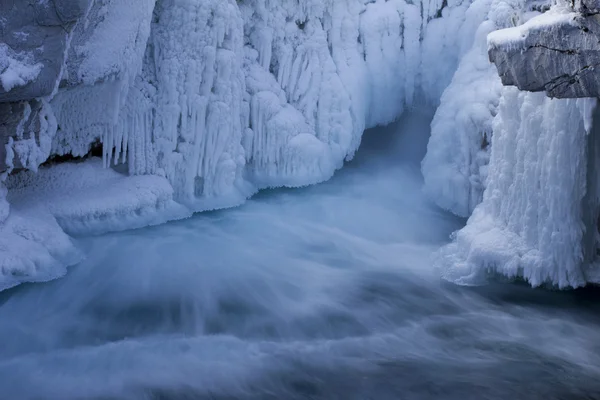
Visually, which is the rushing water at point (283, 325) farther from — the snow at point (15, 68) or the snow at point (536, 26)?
the snow at point (536, 26)

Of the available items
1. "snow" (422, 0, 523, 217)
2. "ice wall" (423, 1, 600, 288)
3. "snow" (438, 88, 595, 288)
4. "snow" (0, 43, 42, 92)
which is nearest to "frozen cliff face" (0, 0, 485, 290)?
"snow" (0, 43, 42, 92)

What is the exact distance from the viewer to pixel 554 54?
4.51 meters

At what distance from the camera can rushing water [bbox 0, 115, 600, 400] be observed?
470cm

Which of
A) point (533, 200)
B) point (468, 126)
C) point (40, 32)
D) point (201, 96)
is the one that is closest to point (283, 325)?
point (533, 200)

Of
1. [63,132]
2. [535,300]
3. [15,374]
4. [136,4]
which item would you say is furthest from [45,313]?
[535,300]

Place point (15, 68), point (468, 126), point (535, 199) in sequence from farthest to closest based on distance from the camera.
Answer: point (468, 126), point (535, 199), point (15, 68)

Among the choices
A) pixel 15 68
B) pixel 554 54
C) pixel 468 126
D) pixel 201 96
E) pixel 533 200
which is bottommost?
pixel 533 200

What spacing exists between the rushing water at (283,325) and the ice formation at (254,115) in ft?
1.54

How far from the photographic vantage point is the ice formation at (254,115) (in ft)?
20.2

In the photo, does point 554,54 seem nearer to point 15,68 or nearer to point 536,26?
point 536,26

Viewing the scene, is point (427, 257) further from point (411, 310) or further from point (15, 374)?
point (15, 374)

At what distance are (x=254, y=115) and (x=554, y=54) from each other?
214 inches

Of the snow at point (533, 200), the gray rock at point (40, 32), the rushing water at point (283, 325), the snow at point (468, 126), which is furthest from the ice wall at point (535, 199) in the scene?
the gray rock at point (40, 32)

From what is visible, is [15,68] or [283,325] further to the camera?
[283,325]
